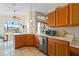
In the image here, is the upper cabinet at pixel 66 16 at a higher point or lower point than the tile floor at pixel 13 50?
higher

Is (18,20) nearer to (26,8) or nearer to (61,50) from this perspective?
(26,8)

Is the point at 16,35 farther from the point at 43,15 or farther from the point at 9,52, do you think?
the point at 43,15

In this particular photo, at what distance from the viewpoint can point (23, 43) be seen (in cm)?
321

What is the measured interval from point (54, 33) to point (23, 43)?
41.2 inches

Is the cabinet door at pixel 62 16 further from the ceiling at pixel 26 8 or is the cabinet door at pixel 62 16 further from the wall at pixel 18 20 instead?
the wall at pixel 18 20

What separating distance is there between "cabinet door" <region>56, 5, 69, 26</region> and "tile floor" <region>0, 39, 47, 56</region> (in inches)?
38.7

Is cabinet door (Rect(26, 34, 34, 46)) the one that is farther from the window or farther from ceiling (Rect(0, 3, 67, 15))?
ceiling (Rect(0, 3, 67, 15))

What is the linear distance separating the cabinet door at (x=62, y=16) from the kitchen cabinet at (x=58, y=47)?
1.62ft

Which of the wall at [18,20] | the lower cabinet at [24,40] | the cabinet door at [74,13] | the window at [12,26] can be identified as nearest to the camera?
the cabinet door at [74,13]

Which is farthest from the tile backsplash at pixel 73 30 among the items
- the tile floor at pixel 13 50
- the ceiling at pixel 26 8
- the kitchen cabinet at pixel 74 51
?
the tile floor at pixel 13 50

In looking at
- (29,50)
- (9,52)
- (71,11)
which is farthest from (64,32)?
(9,52)

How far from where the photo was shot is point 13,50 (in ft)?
10.0

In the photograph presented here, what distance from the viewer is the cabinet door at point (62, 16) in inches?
115

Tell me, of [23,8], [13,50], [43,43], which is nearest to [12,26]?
[23,8]
